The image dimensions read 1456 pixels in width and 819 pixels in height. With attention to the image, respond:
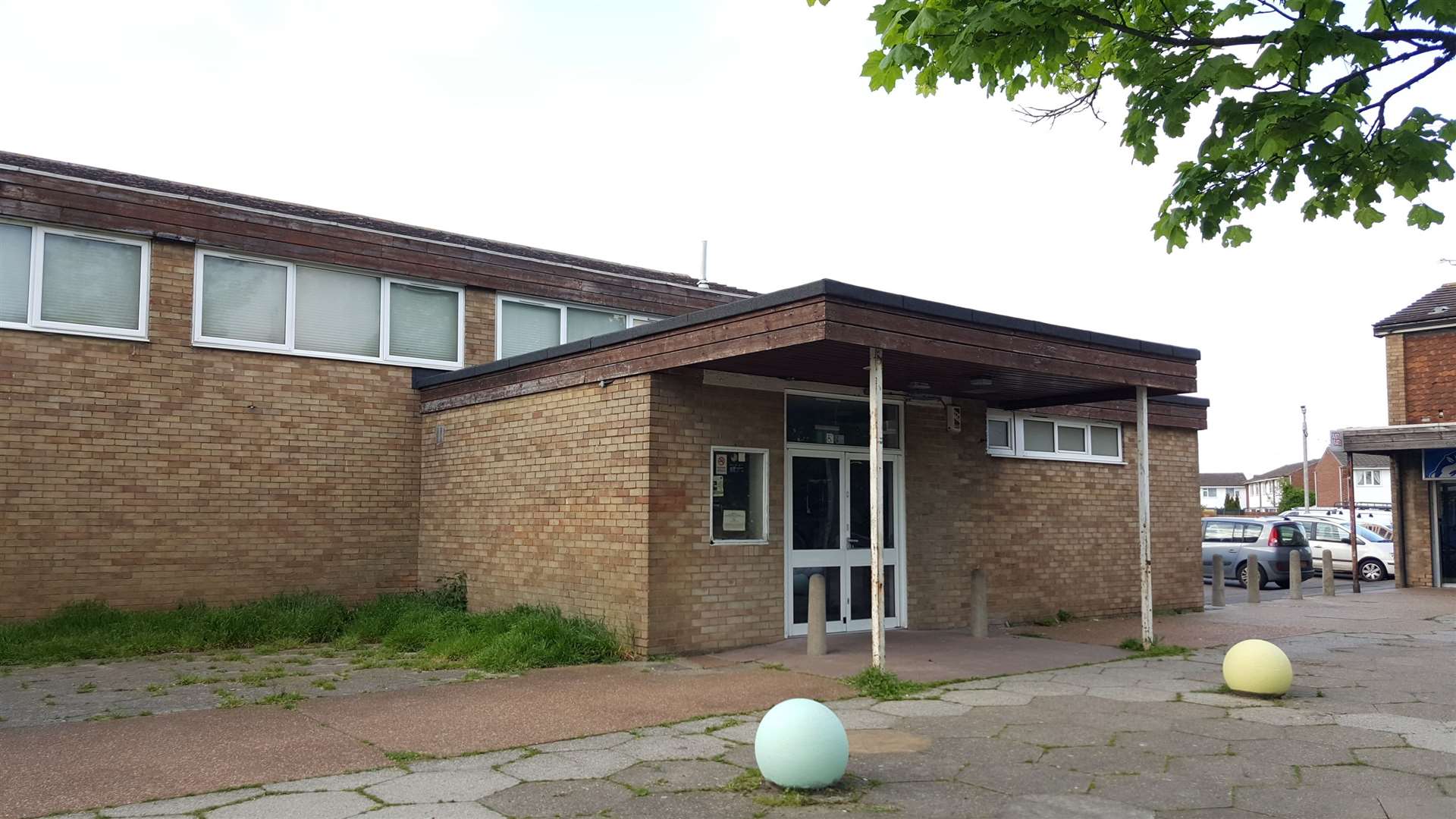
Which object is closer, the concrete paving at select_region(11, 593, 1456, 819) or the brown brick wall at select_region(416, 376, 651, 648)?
the concrete paving at select_region(11, 593, 1456, 819)

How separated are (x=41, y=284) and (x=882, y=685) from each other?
10.0 metres

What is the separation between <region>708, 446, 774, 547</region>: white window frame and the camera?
36.0 feet

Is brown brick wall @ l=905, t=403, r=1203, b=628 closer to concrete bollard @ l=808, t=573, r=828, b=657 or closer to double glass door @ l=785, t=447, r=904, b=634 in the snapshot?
double glass door @ l=785, t=447, r=904, b=634

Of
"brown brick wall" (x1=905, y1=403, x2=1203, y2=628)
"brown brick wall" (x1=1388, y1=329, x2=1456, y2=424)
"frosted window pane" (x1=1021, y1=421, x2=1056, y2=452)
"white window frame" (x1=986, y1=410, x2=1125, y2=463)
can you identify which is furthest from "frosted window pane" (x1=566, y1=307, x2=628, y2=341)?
"brown brick wall" (x1=1388, y1=329, x2=1456, y2=424)

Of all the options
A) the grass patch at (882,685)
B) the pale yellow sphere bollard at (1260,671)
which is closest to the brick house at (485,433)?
the grass patch at (882,685)

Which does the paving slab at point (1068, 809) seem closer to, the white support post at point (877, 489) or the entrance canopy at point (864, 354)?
the white support post at point (877, 489)

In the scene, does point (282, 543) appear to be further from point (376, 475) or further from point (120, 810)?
point (120, 810)

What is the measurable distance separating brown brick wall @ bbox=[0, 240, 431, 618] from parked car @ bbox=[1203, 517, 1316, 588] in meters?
16.9

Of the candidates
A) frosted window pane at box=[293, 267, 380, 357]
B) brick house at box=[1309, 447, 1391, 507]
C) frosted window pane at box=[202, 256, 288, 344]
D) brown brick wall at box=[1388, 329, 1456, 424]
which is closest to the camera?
frosted window pane at box=[202, 256, 288, 344]

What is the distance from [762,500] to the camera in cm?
1142

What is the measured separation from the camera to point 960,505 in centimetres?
1354

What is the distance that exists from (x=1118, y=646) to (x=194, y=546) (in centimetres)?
1052

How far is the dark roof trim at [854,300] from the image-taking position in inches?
346

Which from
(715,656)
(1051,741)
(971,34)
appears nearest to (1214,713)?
(1051,741)
